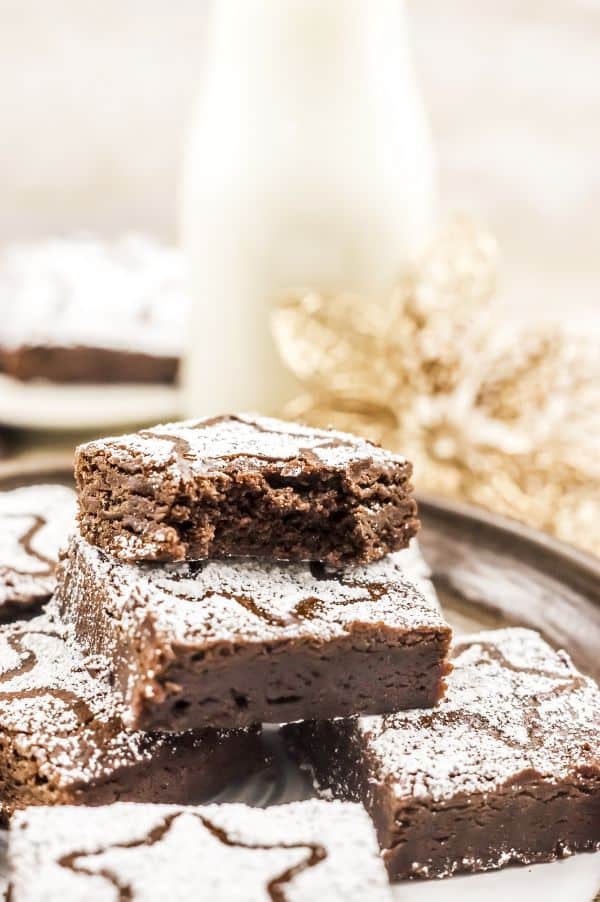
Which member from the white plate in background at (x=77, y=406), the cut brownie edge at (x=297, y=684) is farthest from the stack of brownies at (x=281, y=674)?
the white plate in background at (x=77, y=406)

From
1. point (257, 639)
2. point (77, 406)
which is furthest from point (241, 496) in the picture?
point (77, 406)

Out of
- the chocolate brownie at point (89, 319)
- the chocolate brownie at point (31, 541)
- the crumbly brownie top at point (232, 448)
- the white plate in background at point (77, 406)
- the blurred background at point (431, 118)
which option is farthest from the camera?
the blurred background at point (431, 118)

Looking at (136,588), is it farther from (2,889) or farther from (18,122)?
(18,122)

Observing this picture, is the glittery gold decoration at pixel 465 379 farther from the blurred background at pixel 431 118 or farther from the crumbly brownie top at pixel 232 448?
the blurred background at pixel 431 118

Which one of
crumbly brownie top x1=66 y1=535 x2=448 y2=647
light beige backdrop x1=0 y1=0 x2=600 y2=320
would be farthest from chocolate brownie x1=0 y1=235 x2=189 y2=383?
crumbly brownie top x1=66 y1=535 x2=448 y2=647

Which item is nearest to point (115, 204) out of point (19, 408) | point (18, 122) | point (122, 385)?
point (18, 122)

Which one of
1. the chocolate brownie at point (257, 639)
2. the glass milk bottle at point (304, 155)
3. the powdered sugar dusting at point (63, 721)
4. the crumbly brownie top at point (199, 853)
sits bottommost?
the powdered sugar dusting at point (63, 721)
